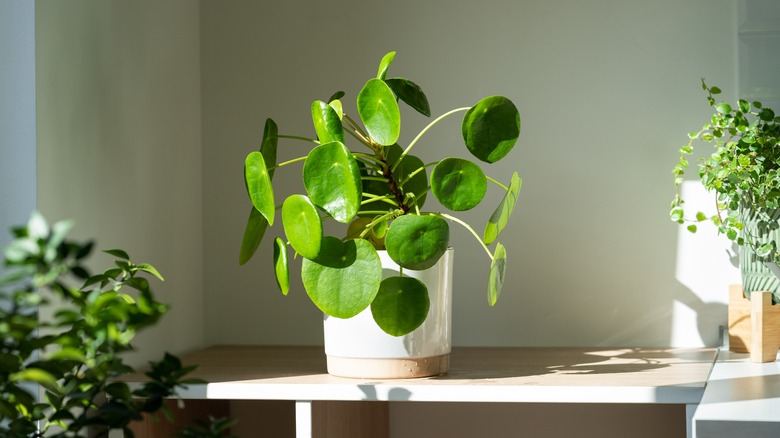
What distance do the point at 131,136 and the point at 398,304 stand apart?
71 centimetres

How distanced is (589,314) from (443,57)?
68 centimetres

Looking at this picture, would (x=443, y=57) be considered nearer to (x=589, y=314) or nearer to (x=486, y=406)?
(x=589, y=314)

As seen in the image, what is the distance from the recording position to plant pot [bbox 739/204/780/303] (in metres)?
1.77

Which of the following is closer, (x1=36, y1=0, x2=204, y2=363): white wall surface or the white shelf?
the white shelf

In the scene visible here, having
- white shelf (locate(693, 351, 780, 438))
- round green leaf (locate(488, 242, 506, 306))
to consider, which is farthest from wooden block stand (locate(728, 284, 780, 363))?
round green leaf (locate(488, 242, 506, 306))

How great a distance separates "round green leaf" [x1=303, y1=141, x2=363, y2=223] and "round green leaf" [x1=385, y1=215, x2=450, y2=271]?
0.26 feet

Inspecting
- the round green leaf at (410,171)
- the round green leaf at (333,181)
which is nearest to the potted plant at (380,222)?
the round green leaf at (333,181)

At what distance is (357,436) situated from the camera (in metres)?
1.86

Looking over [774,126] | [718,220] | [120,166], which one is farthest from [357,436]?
[774,126]

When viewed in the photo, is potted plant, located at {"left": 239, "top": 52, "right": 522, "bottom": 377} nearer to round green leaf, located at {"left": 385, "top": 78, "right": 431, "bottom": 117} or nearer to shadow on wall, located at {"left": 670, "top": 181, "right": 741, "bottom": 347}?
round green leaf, located at {"left": 385, "top": 78, "right": 431, "bottom": 117}

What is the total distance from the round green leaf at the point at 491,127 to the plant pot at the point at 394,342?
220 mm

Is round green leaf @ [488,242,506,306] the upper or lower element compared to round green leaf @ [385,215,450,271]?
lower

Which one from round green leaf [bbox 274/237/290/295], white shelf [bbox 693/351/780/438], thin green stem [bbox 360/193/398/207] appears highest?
thin green stem [bbox 360/193/398/207]

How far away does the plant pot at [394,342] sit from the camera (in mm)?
1528
